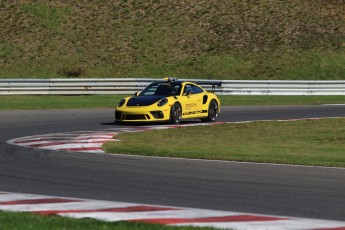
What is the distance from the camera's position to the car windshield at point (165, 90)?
2575cm

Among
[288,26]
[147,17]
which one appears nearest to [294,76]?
[288,26]

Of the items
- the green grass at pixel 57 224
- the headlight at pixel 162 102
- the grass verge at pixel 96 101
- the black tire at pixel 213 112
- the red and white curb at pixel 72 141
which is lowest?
the grass verge at pixel 96 101

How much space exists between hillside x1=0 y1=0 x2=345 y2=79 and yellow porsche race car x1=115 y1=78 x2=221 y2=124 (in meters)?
20.4

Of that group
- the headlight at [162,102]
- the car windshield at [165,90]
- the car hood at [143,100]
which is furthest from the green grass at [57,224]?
the car windshield at [165,90]

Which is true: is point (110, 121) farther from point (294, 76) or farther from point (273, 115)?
point (294, 76)

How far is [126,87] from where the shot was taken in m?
38.9

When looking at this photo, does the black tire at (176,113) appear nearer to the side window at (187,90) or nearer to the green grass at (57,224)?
the side window at (187,90)

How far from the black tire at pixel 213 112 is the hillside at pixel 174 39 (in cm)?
2022

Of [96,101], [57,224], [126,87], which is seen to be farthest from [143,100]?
[57,224]

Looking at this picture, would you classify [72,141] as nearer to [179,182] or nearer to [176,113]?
[176,113]

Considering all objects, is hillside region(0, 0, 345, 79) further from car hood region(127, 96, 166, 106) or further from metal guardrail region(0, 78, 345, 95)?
car hood region(127, 96, 166, 106)

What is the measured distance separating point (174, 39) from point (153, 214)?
138 ft

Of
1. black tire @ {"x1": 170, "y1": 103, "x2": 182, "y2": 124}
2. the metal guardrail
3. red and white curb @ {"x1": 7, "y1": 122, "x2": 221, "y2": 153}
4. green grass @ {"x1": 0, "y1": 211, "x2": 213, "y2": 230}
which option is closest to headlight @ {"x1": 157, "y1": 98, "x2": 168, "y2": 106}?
black tire @ {"x1": 170, "y1": 103, "x2": 182, "y2": 124}

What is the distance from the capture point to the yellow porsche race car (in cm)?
2488
